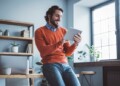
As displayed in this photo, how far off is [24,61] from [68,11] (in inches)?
125

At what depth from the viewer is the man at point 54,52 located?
1.88 meters

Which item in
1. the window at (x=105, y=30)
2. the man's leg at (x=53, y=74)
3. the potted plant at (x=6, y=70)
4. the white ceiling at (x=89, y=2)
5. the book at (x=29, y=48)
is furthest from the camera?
the white ceiling at (x=89, y=2)

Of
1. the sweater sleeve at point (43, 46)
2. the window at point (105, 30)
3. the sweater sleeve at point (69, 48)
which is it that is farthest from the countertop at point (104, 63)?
the sweater sleeve at point (43, 46)

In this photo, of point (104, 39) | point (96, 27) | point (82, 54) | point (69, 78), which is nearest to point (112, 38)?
point (104, 39)

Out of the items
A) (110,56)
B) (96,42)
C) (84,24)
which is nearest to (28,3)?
(84,24)

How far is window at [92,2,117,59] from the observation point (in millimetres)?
4656

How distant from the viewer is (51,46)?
6.25 feet

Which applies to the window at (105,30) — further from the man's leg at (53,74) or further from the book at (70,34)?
the man's leg at (53,74)

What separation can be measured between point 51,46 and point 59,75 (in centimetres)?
25

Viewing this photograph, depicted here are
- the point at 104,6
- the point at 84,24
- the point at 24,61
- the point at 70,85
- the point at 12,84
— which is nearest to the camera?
the point at 70,85

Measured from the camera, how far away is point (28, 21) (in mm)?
4930

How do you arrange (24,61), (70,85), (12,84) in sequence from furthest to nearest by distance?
(24,61) → (12,84) → (70,85)

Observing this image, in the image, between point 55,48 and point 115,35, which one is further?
point 115,35

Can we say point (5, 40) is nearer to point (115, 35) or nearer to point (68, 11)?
point (68, 11)
